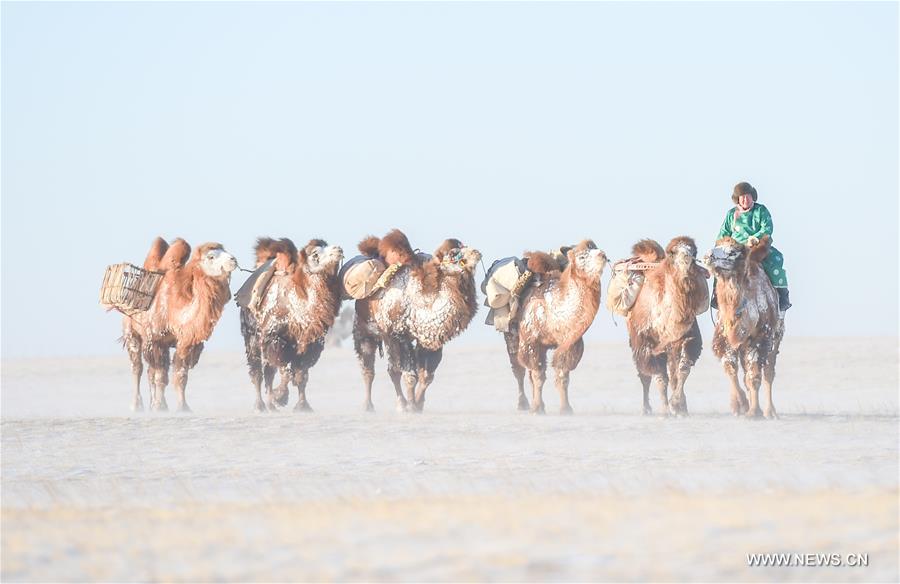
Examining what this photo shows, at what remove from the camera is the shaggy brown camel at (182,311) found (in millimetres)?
18734

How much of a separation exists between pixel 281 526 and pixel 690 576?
237cm

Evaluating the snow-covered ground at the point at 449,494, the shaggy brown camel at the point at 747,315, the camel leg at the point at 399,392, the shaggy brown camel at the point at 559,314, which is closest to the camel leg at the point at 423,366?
the camel leg at the point at 399,392

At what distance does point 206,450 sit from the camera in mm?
14117

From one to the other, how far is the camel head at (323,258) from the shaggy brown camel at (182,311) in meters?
0.86

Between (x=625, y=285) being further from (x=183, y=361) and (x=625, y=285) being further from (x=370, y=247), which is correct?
(x=183, y=361)

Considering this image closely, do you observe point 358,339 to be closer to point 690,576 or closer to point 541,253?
point 541,253

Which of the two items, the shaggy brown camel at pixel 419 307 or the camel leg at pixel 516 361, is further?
the camel leg at pixel 516 361

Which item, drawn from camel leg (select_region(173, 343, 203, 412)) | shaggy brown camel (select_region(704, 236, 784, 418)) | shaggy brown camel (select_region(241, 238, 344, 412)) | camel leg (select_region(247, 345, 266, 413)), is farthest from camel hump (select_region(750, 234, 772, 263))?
camel leg (select_region(173, 343, 203, 412))

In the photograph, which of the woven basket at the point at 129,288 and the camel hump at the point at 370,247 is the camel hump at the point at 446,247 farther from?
the woven basket at the point at 129,288

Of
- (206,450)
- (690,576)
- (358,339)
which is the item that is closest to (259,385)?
(358,339)

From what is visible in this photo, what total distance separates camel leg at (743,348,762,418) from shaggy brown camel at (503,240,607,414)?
77.5 inches

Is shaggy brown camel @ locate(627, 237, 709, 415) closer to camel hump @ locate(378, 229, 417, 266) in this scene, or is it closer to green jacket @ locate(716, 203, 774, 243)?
green jacket @ locate(716, 203, 774, 243)

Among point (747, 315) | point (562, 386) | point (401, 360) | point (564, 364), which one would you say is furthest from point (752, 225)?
point (401, 360)

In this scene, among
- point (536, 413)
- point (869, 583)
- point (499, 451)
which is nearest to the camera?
point (869, 583)
